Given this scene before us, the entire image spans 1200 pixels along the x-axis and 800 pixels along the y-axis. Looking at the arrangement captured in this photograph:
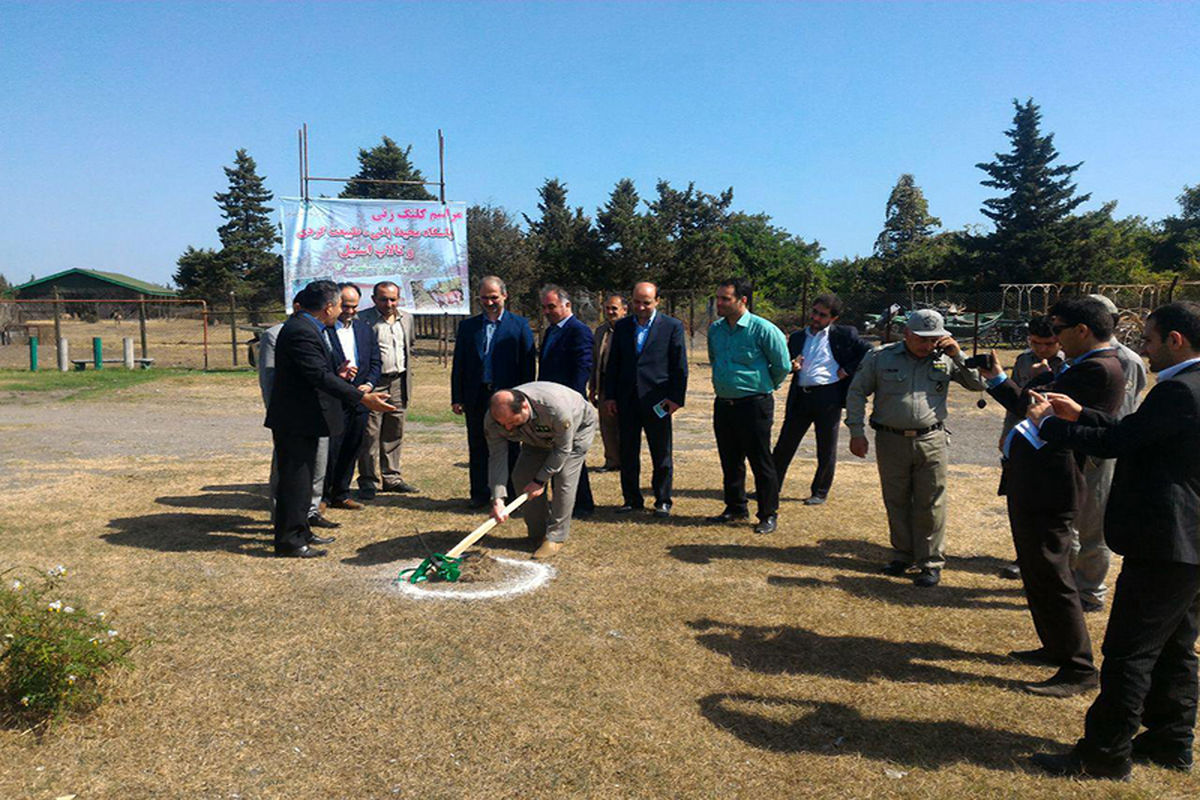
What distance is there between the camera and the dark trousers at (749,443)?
6266mm

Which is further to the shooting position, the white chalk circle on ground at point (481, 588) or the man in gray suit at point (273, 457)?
the man in gray suit at point (273, 457)

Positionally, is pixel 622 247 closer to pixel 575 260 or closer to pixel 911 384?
pixel 575 260

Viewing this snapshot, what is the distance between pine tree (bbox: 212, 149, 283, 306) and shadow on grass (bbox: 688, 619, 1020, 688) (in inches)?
2055

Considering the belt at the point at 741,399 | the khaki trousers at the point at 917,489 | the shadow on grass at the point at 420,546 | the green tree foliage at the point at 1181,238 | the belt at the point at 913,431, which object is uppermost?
the green tree foliage at the point at 1181,238

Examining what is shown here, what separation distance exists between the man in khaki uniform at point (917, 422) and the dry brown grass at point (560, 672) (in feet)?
1.52

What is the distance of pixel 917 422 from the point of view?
5.03m

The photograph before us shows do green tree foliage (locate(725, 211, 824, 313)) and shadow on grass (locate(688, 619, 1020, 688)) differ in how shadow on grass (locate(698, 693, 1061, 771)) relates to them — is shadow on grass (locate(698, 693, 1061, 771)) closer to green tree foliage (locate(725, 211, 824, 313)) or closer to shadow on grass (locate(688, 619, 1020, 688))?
shadow on grass (locate(688, 619, 1020, 688))

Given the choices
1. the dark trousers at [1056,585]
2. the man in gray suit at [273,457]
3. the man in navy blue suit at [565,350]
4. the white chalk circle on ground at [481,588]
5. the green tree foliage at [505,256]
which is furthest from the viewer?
the green tree foliage at [505,256]

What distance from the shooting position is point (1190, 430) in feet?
9.30

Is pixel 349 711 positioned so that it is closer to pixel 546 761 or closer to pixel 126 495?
pixel 546 761

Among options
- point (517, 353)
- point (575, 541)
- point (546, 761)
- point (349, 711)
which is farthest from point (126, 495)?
point (546, 761)

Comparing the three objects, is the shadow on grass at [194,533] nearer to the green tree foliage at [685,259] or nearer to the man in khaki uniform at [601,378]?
the man in khaki uniform at [601,378]

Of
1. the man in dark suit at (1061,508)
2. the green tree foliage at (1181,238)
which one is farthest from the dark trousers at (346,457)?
the green tree foliage at (1181,238)

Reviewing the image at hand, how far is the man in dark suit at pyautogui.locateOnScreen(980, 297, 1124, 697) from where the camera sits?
11.8 feet
